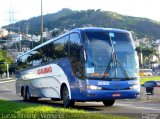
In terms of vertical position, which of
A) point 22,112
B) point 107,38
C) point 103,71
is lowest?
point 22,112

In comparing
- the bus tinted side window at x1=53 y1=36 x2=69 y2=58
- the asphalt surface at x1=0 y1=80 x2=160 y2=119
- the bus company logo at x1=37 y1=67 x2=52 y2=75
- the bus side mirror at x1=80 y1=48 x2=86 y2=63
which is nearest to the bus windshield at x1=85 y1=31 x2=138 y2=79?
the bus side mirror at x1=80 y1=48 x2=86 y2=63

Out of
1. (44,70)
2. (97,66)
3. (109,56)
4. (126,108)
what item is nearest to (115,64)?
(109,56)

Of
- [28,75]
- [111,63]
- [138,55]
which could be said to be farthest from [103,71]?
[28,75]

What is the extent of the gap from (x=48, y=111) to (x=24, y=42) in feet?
528

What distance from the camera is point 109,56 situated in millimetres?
17734

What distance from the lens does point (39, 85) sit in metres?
24.3

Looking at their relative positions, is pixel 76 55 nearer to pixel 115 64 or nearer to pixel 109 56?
pixel 109 56

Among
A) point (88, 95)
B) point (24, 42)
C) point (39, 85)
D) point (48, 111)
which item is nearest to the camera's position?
point (48, 111)

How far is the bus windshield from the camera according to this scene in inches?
691

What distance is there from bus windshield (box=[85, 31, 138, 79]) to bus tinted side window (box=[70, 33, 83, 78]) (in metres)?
0.40

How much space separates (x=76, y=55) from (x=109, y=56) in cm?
136

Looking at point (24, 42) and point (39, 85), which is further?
point (24, 42)

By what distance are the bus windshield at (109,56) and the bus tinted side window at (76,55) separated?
401 mm

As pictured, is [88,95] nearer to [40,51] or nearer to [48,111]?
[48,111]
